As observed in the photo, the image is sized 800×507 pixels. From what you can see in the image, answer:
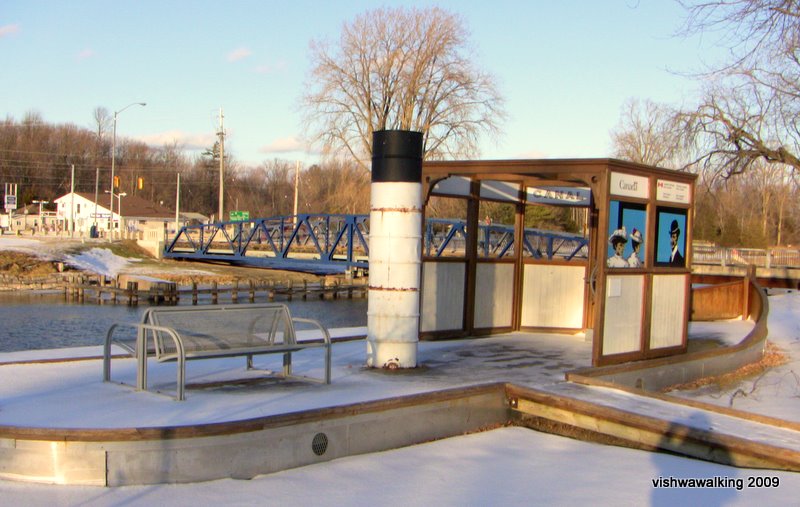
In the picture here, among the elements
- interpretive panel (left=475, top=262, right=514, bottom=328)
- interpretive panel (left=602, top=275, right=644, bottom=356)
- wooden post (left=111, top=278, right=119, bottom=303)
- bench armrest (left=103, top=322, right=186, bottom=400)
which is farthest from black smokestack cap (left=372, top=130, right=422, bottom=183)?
wooden post (left=111, top=278, right=119, bottom=303)

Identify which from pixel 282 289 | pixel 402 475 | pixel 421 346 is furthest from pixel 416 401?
pixel 282 289

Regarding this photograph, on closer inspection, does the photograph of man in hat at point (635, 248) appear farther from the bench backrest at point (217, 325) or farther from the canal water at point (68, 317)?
the canal water at point (68, 317)

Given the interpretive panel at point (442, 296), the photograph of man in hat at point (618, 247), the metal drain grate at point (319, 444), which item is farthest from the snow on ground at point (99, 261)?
the metal drain grate at point (319, 444)

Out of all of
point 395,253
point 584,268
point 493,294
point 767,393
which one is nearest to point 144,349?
point 395,253

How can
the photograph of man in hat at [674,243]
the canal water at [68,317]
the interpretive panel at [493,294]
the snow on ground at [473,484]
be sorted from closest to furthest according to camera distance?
the snow on ground at [473,484], the photograph of man in hat at [674,243], the interpretive panel at [493,294], the canal water at [68,317]

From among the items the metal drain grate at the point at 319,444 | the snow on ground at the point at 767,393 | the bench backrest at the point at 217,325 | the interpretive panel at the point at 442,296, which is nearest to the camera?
the metal drain grate at the point at 319,444

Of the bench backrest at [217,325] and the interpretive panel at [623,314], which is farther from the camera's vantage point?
the interpretive panel at [623,314]

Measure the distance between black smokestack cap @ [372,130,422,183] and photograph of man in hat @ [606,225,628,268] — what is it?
288 centimetres

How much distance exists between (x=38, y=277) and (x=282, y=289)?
1313 cm

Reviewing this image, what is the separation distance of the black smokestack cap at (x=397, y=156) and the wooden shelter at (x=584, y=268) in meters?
2.21

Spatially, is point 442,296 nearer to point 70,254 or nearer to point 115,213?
point 70,254

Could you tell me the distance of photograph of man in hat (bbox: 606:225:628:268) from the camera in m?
12.0

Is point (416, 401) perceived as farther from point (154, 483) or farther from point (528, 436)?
point (154, 483)

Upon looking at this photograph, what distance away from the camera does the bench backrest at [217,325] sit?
8.93 metres
